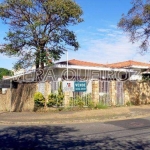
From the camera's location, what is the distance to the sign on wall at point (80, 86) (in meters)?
16.5

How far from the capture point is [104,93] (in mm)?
16953

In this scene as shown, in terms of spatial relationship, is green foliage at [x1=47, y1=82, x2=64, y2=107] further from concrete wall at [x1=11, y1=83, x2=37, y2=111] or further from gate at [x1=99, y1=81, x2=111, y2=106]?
gate at [x1=99, y1=81, x2=111, y2=106]

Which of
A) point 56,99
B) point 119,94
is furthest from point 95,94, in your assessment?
point 56,99

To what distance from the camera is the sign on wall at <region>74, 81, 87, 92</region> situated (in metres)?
16.5

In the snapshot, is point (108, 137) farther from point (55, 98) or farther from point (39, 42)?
point (39, 42)

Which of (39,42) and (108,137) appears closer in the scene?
(108,137)

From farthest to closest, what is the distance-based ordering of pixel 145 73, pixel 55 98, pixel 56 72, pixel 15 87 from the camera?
pixel 145 73 < pixel 56 72 < pixel 15 87 < pixel 55 98

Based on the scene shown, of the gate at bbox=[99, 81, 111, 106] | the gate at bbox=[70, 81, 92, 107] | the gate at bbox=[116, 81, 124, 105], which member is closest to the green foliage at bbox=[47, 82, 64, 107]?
the gate at bbox=[70, 81, 92, 107]

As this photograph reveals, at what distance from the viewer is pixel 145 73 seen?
26734mm

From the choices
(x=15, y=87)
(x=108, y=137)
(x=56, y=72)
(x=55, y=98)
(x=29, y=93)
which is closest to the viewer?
(x=108, y=137)

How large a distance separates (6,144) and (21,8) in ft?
42.0

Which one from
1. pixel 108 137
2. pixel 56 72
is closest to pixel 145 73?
pixel 56 72

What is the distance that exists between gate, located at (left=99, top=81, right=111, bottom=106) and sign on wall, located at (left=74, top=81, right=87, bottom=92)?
3.46ft

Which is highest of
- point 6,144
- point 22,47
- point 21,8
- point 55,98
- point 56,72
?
point 21,8
